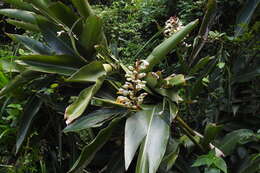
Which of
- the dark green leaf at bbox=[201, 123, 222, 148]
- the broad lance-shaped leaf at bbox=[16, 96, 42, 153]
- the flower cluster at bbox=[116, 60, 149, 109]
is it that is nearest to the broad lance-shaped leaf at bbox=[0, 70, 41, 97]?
the broad lance-shaped leaf at bbox=[16, 96, 42, 153]

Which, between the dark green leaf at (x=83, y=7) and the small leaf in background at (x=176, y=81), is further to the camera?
the dark green leaf at (x=83, y=7)

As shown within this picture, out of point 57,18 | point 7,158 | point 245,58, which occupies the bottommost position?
point 7,158

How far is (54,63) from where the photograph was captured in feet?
4.13

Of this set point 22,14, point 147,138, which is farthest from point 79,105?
point 22,14

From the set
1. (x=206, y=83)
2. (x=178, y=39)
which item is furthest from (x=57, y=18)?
(x=206, y=83)

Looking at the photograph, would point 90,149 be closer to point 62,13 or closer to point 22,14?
point 62,13

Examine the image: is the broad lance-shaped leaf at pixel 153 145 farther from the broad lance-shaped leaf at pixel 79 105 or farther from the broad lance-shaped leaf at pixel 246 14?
the broad lance-shaped leaf at pixel 246 14

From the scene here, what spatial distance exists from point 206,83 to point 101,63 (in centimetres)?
60

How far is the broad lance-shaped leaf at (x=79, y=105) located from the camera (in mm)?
1008

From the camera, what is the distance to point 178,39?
121 centimetres

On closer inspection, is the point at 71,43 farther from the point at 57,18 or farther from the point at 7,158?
the point at 7,158

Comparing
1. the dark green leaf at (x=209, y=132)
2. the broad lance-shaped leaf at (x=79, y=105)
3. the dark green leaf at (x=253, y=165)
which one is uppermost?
the broad lance-shaped leaf at (x=79, y=105)

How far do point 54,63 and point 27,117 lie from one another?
0.91ft

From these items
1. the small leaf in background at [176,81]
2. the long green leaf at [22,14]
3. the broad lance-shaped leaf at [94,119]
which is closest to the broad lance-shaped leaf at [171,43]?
the small leaf in background at [176,81]
